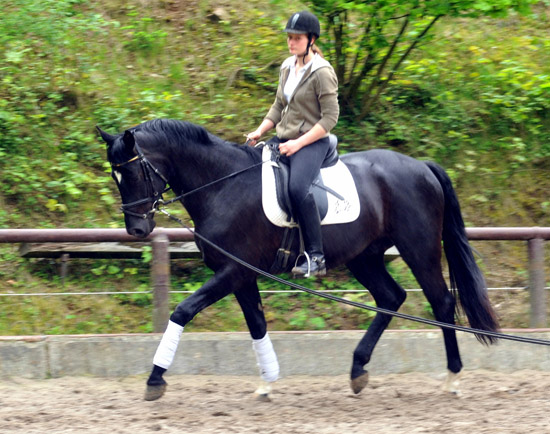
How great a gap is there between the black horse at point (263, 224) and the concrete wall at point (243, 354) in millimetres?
547

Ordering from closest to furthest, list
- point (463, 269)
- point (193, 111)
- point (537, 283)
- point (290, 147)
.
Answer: point (290, 147) < point (463, 269) < point (537, 283) < point (193, 111)

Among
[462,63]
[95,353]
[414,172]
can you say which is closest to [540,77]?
[462,63]

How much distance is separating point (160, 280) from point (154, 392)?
3.98ft

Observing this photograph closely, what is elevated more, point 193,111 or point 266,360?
point 193,111

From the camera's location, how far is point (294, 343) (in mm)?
5887

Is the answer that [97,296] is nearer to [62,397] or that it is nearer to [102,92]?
[62,397]

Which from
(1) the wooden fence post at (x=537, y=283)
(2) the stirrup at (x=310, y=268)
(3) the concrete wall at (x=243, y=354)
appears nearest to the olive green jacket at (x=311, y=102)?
(2) the stirrup at (x=310, y=268)

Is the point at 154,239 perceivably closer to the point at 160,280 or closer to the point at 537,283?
the point at 160,280

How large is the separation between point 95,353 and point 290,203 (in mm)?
2179

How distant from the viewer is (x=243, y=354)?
5844mm

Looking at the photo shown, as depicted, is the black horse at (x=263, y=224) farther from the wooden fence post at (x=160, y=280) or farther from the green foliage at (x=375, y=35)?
the green foliage at (x=375, y=35)

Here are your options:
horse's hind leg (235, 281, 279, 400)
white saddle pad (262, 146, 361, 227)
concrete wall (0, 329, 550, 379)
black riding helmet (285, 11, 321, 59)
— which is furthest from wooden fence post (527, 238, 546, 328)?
black riding helmet (285, 11, 321, 59)

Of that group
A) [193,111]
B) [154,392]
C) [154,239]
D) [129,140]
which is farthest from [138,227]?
[193,111]

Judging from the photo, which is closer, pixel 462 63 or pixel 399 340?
pixel 399 340
